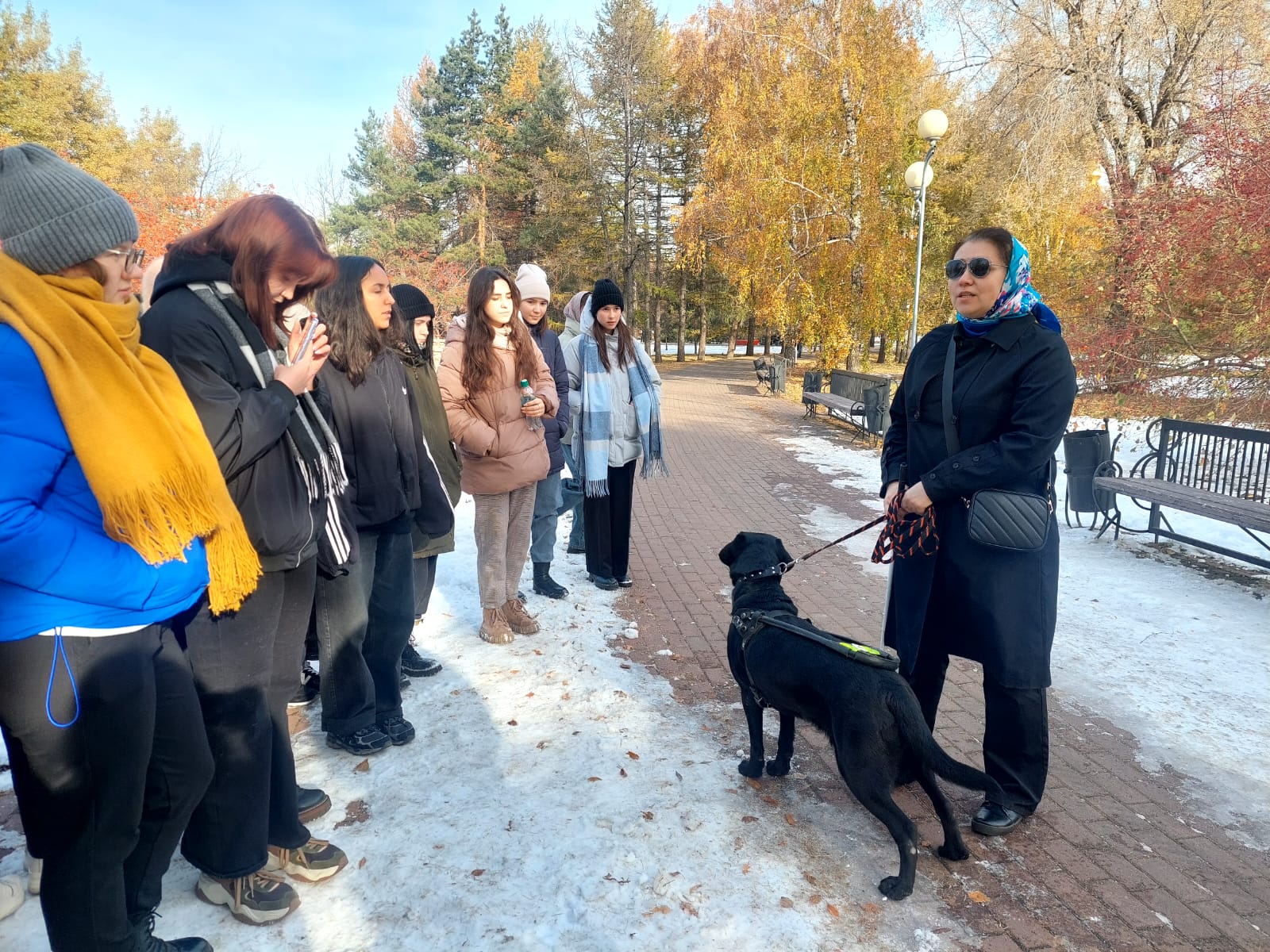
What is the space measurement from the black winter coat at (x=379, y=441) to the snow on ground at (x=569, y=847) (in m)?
1.12

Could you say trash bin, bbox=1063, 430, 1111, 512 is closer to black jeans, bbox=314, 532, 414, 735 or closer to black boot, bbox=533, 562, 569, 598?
black boot, bbox=533, 562, 569, 598

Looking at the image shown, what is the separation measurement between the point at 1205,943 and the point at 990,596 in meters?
1.24

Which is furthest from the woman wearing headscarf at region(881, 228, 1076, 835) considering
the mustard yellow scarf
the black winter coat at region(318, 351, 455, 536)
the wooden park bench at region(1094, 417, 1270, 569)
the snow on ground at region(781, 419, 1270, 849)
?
the wooden park bench at region(1094, 417, 1270, 569)

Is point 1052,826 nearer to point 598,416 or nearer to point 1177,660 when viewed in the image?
point 1177,660

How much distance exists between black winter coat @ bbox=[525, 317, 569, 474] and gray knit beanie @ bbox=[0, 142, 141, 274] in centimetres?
341

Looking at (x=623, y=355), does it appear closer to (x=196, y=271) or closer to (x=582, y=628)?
(x=582, y=628)

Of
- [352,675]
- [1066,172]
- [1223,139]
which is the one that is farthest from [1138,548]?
[1066,172]

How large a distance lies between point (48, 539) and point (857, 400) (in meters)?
14.7

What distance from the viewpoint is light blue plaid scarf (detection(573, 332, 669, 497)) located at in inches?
207

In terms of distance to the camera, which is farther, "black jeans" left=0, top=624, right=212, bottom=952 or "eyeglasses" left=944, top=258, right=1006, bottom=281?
"eyeglasses" left=944, top=258, right=1006, bottom=281

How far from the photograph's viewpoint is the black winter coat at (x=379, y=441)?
3043 mm

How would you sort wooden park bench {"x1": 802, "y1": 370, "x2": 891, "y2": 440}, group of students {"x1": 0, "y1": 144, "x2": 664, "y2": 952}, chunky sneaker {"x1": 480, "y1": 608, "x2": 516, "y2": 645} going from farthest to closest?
1. wooden park bench {"x1": 802, "y1": 370, "x2": 891, "y2": 440}
2. chunky sneaker {"x1": 480, "y1": 608, "x2": 516, "y2": 645}
3. group of students {"x1": 0, "y1": 144, "x2": 664, "y2": 952}

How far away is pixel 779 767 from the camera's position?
326 cm

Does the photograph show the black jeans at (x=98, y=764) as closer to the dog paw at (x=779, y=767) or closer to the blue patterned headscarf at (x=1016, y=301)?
the dog paw at (x=779, y=767)
